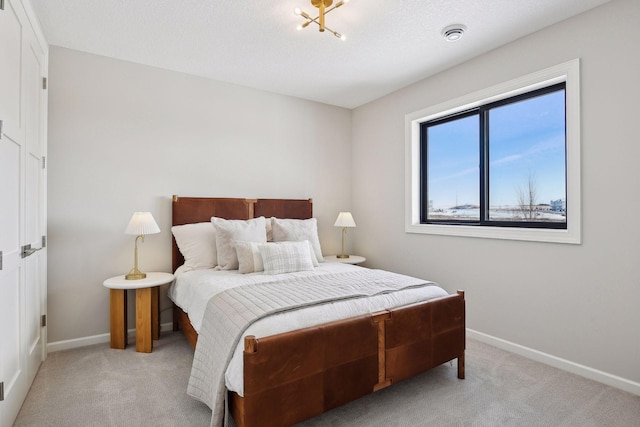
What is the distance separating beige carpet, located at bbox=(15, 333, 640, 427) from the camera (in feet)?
6.25

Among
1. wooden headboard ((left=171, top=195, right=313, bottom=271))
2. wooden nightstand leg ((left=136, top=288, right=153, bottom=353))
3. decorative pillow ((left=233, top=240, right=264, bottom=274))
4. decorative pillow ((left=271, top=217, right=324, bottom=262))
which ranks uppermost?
wooden headboard ((left=171, top=195, right=313, bottom=271))

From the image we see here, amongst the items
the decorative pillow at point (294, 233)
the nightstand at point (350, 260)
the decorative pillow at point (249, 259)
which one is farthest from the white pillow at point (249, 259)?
the nightstand at point (350, 260)

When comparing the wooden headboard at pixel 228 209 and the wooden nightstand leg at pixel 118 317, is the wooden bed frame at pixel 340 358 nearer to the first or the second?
the wooden nightstand leg at pixel 118 317

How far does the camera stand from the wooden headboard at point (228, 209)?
3.40 m

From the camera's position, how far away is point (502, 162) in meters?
3.12

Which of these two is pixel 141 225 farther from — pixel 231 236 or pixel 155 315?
pixel 155 315

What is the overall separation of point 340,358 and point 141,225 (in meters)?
2.03

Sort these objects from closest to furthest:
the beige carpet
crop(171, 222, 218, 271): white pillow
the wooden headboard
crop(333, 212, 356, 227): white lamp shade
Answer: the beige carpet, crop(171, 222, 218, 271): white pillow, the wooden headboard, crop(333, 212, 356, 227): white lamp shade

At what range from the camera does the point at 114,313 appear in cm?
287

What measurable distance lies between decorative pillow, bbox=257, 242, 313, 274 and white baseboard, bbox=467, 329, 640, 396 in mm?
1712

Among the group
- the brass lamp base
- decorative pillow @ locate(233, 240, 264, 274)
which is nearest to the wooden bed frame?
decorative pillow @ locate(233, 240, 264, 274)

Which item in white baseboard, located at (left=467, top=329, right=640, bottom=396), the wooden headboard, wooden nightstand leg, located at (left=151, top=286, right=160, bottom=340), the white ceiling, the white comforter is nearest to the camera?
the white comforter

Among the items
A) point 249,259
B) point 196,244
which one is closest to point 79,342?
point 196,244

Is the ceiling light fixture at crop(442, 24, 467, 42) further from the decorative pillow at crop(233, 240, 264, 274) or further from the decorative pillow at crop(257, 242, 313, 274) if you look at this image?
the decorative pillow at crop(233, 240, 264, 274)
